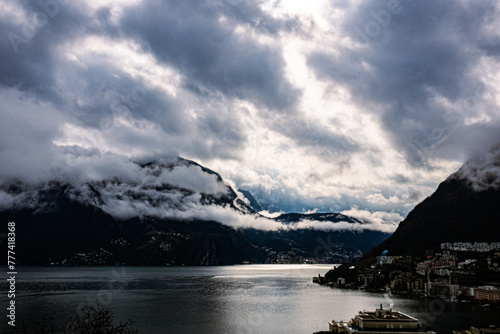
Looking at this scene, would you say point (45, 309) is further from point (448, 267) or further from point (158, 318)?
point (448, 267)

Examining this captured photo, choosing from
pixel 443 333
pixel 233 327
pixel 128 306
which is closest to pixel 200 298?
pixel 128 306

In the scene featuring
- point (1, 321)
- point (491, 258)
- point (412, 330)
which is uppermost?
point (491, 258)

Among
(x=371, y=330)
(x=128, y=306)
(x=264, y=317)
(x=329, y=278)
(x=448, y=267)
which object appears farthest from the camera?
(x=329, y=278)

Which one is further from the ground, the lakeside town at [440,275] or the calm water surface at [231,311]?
the lakeside town at [440,275]

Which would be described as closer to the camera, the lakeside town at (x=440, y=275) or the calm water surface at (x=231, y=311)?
the calm water surface at (x=231, y=311)

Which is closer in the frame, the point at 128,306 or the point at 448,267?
the point at 128,306

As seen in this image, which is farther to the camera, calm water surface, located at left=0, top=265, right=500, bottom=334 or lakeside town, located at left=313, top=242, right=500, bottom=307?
lakeside town, located at left=313, top=242, right=500, bottom=307

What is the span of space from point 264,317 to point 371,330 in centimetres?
3418

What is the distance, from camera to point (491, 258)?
150 m

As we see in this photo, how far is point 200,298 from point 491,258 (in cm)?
11336

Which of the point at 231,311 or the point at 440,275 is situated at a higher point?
the point at 440,275

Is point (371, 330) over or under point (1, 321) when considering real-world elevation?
over

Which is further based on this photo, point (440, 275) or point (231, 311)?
point (440, 275)

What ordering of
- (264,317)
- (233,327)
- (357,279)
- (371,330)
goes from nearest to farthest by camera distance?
(371,330)
(233,327)
(264,317)
(357,279)
